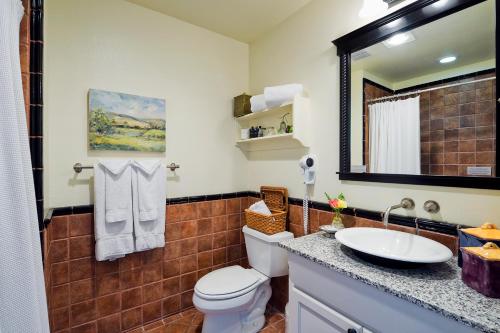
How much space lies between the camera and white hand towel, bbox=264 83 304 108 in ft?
5.74

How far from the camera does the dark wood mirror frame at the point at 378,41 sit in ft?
3.52

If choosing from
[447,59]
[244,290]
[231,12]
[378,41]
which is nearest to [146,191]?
[244,290]

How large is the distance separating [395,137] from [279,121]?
0.92 m

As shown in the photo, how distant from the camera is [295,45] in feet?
6.21

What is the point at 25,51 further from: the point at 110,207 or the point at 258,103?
the point at 258,103

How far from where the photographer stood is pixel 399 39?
1.31 m

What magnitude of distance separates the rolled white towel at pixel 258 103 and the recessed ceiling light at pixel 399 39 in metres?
0.87

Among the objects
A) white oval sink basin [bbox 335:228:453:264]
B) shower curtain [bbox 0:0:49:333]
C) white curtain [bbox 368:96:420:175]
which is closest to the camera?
shower curtain [bbox 0:0:49:333]

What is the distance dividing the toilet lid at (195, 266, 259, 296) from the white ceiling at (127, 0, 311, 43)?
1974 millimetres

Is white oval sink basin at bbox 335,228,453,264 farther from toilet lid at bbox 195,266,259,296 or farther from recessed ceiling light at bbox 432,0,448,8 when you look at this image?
recessed ceiling light at bbox 432,0,448,8

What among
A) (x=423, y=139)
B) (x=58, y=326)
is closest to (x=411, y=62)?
(x=423, y=139)

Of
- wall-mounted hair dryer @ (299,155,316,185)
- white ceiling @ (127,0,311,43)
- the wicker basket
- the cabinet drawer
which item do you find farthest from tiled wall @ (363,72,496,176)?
white ceiling @ (127,0,311,43)

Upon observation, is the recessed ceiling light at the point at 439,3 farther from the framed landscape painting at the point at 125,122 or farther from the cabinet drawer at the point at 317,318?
the framed landscape painting at the point at 125,122

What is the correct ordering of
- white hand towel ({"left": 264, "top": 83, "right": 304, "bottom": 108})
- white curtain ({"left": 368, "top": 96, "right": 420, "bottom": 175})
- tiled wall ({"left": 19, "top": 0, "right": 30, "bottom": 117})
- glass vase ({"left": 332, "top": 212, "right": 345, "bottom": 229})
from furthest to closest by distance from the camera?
white hand towel ({"left": 264, "top": 83, "right": 304, "bottom": 108}), glass vase ({"left": 332, "top": 212, "right": 345, "bottom": 229}), white curtain ({"left": 368, "top": 96, "right": 420, "bottom": 175}), tiled wall ({"left": 19, "top": 0, "right": 30, "bottom": 117})
